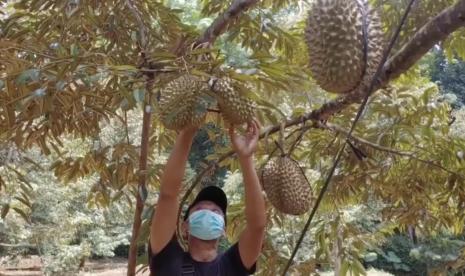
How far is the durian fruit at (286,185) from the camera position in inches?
57.3

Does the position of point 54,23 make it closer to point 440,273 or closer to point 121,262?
point 440,273

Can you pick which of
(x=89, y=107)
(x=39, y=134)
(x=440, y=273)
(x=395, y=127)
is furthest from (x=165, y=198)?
(x=440, y=273)

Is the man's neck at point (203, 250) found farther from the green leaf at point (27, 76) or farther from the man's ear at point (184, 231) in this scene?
the green leaf at point (27, 76)

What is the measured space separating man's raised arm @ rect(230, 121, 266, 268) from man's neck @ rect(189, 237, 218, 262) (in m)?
0.07

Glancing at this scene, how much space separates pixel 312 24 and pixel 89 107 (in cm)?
82

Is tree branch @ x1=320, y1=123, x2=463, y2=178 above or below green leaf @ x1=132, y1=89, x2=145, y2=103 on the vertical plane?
below

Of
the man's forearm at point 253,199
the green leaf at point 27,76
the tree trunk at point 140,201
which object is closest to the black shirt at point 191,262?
the man's forearm at point 253,199

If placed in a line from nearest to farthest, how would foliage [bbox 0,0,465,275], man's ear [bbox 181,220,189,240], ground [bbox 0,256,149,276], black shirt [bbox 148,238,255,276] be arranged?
foliage [bbox 0,0,465,275] < black shirt [bbox 148,238,255,276] < man's ear [bbox 181,220,189,240] < ground [bbox 0,256,149,276]

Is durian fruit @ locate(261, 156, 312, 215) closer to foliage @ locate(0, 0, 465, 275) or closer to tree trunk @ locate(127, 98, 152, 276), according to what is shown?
foliage @ locate(0, 0, 465, 275)

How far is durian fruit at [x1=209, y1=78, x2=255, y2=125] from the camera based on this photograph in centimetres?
103

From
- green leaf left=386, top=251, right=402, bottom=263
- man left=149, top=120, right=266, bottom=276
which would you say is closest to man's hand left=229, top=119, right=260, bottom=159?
man left=149, top=120, right=266, bottom=276

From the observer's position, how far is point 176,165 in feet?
4.17

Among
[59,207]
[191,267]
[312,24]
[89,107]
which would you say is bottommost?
[59,207]

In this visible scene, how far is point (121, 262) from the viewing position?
1211cm
